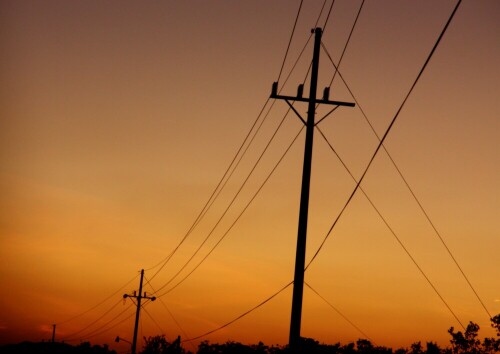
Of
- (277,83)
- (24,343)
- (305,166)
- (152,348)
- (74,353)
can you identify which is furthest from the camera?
(24,343)

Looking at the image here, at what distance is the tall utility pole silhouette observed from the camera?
615 inches

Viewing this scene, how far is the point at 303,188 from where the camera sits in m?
16.7

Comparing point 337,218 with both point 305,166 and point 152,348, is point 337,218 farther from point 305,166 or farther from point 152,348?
point 152,348

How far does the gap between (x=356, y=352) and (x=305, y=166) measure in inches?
3286

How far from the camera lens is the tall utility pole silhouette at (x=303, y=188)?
51.3ft

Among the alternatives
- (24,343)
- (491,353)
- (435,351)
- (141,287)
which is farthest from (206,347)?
(24,343)

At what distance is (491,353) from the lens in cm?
7594

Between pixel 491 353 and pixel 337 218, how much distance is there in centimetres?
6742

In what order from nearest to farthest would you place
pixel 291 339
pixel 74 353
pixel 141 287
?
pixel 291 339 → pixel 141 287 → pixel 74 353

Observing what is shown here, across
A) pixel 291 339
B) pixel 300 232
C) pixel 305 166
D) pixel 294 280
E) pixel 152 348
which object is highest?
pixel 152 348

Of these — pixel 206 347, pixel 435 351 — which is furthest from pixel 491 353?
pixel 206 347

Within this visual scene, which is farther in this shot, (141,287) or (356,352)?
(356,352)

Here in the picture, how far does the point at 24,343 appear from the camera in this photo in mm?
166375

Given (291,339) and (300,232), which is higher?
(300,232)
